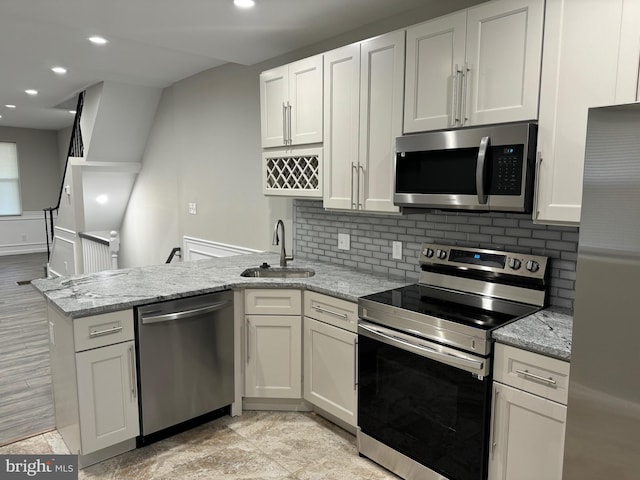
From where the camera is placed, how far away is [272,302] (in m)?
2.83

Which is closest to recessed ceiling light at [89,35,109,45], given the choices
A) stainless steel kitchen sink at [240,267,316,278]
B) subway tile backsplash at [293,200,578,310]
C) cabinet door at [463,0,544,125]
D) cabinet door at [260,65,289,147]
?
cabinet door at [260,65,289,147]

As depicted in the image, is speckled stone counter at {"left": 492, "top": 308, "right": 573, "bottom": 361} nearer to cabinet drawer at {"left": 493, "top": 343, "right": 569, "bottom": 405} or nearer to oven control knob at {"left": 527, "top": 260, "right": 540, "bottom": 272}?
cabinet drawer at {"left": 493, "top": 343, "right": 569, "bottom": 405}

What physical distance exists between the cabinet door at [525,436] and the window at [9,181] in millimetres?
10371

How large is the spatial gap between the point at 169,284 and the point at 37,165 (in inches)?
341

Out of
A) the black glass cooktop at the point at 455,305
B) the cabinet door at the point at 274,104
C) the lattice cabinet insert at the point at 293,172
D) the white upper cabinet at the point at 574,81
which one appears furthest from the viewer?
the cabinet door at the point at 274,104

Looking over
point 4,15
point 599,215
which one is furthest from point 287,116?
point 599,215

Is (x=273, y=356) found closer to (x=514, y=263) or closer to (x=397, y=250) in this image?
(x=397, y=250)

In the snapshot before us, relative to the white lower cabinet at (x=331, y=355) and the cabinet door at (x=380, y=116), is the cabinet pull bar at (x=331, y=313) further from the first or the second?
the cabinet door at (x=380, y=116)

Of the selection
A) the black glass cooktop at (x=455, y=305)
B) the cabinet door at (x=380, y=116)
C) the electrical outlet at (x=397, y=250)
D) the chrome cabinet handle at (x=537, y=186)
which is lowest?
the black glass cooktop at (x=455, y=305)

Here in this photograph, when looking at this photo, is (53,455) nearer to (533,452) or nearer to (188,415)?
(188,415)

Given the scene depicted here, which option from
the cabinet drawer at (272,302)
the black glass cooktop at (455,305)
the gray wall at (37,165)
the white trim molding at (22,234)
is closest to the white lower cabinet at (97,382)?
the cabinet drawer at (272,302)

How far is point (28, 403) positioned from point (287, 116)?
2.66m

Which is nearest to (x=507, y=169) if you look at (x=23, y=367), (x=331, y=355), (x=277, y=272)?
(x=331, y=355)

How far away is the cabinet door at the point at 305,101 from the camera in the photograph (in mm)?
2873
